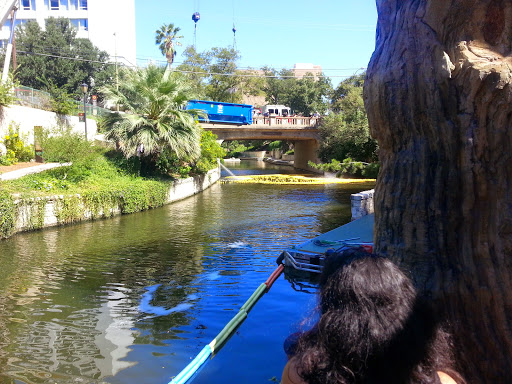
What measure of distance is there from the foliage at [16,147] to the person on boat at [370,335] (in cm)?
2199

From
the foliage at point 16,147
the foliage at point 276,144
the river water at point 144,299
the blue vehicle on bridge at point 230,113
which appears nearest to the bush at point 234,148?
the foliage at point 276,144

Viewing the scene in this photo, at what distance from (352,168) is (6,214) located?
1108 inches

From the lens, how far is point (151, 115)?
23.0 meters

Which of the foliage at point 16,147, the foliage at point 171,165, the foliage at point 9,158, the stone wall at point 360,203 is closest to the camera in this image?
the stone wall at point 360,203

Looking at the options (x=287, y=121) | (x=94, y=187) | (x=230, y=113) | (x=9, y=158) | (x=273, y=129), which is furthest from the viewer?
(x=287, y=121)

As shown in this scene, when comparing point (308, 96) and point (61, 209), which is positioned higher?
point (308, 96)

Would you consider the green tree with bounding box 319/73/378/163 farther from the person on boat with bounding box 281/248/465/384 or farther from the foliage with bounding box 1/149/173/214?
the person on boat with bounding box 281/248/465/384

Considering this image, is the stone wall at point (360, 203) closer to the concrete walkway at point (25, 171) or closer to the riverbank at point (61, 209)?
the riverbank at point (61, 209)

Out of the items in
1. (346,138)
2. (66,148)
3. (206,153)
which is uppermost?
(346,138)

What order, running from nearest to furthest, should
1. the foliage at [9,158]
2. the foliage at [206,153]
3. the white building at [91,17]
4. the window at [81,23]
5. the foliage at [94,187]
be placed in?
the foliage at [94,187] < the foliage at [9,158] < the foliage at [206,153] < the white building at [91,17] < the window at [81,23]

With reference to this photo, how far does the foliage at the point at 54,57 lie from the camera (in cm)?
4675

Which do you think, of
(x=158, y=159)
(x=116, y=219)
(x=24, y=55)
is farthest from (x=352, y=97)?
(x=24, y=55)

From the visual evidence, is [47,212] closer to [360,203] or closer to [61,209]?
[61,209]

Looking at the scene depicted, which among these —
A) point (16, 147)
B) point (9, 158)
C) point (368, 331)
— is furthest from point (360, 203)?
point (16, 147)
